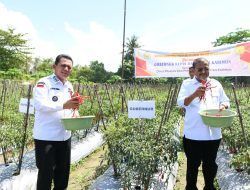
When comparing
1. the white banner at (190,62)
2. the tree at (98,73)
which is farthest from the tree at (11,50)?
the white banner at (190,62)

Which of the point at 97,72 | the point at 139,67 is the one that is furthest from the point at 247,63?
the point at 97,72

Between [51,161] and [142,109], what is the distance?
130 cm

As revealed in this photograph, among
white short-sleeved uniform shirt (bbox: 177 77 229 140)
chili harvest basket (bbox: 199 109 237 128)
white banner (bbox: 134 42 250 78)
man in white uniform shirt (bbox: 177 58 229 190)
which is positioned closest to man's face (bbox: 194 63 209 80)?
man in white uniform shirt (bbox: 177 58 229 190)

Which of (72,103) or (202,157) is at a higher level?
(72,103)

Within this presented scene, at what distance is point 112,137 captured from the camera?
152 inches

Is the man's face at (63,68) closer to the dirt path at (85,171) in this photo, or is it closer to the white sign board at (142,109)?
the white sign board at (142,109)

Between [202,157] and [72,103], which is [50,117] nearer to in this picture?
[72,103]

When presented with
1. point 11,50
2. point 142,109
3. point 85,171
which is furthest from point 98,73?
point 142,109

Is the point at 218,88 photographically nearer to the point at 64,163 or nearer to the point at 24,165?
the point at 64,163

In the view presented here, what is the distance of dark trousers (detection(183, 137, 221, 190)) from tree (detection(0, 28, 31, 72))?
89.8 ft

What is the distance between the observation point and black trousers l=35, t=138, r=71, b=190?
9.89ft

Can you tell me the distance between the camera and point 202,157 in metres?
3.28

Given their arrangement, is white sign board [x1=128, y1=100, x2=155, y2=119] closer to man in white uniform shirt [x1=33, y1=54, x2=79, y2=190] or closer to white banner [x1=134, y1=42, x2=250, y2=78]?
man in white uniform shirt [x1=33, y1=54, x2=79, y2=190]

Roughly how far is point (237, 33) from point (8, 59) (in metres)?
28.5
